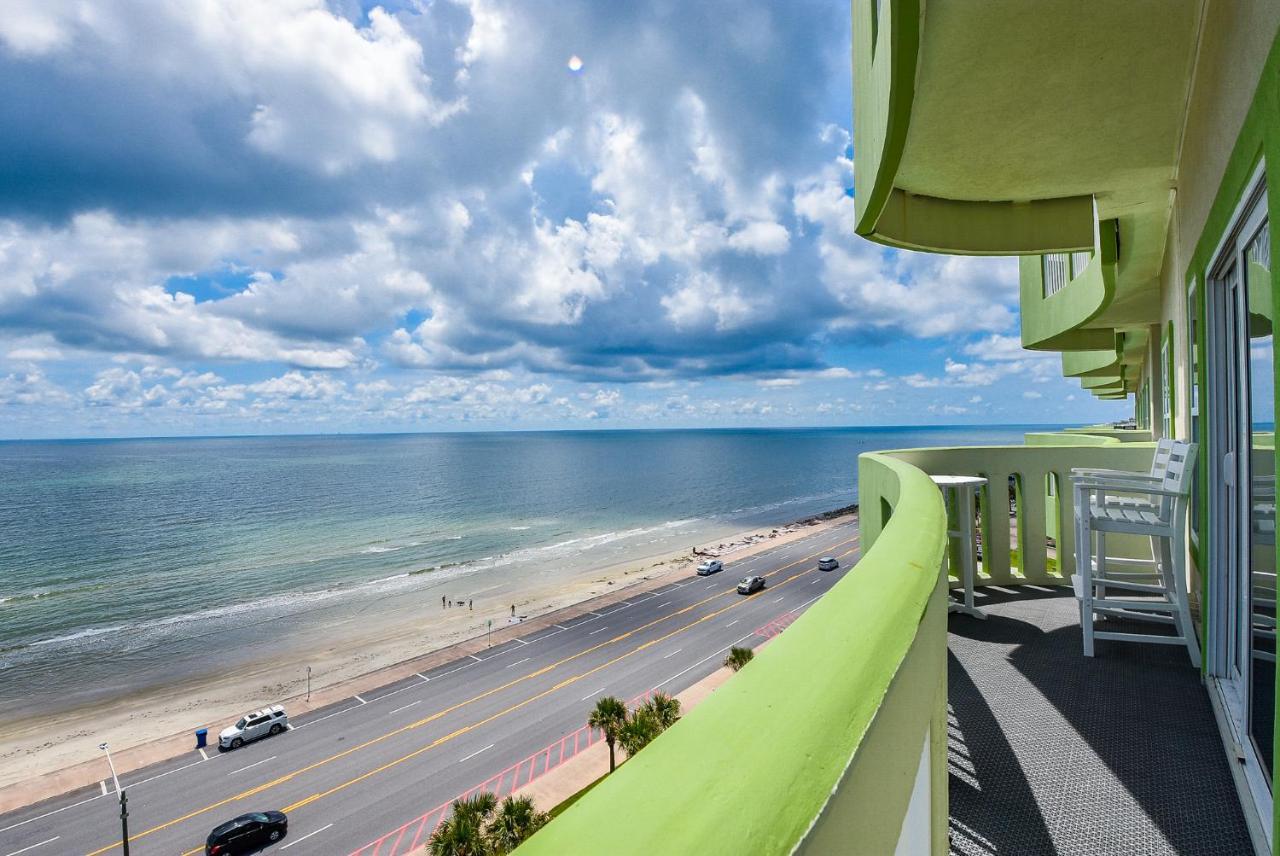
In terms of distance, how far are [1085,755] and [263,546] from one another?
2518 inches

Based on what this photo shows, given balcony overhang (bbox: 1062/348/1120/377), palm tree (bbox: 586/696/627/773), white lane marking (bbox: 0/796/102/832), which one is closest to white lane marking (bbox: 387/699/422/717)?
white lane marking (bbox: 0/796/102/832)

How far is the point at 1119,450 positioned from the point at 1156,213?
10.5ft

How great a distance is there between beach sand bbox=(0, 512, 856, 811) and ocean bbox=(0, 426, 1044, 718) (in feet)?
5.55

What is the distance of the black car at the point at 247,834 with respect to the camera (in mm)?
15508

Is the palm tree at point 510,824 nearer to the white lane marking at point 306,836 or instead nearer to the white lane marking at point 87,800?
the white lane marking at point 306,836

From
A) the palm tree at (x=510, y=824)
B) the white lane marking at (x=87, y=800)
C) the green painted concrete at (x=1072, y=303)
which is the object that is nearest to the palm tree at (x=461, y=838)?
the palm tree at (x=510, y=824)

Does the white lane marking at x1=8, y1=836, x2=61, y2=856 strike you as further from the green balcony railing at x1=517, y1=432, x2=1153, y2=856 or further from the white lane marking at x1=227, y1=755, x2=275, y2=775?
the green balcony railing at x1=517, y1=432, x2=1153, y2=856

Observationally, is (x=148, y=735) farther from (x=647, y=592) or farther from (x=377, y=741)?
(x=647, y=592)

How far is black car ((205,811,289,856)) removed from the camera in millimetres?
15508

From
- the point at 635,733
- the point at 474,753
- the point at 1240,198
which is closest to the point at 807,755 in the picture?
the point at 1240,198

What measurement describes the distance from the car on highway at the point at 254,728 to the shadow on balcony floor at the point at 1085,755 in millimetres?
24107

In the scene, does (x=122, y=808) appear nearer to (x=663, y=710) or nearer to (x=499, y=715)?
(x=499, y=715)

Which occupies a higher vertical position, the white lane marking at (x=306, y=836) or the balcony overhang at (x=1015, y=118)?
the balcony overhang at (x=1015, y=118)

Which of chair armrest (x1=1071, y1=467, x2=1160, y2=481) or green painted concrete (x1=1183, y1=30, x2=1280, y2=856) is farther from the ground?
green painted concrete (x1=1183, y1=30, x2=1280, y2=856)
